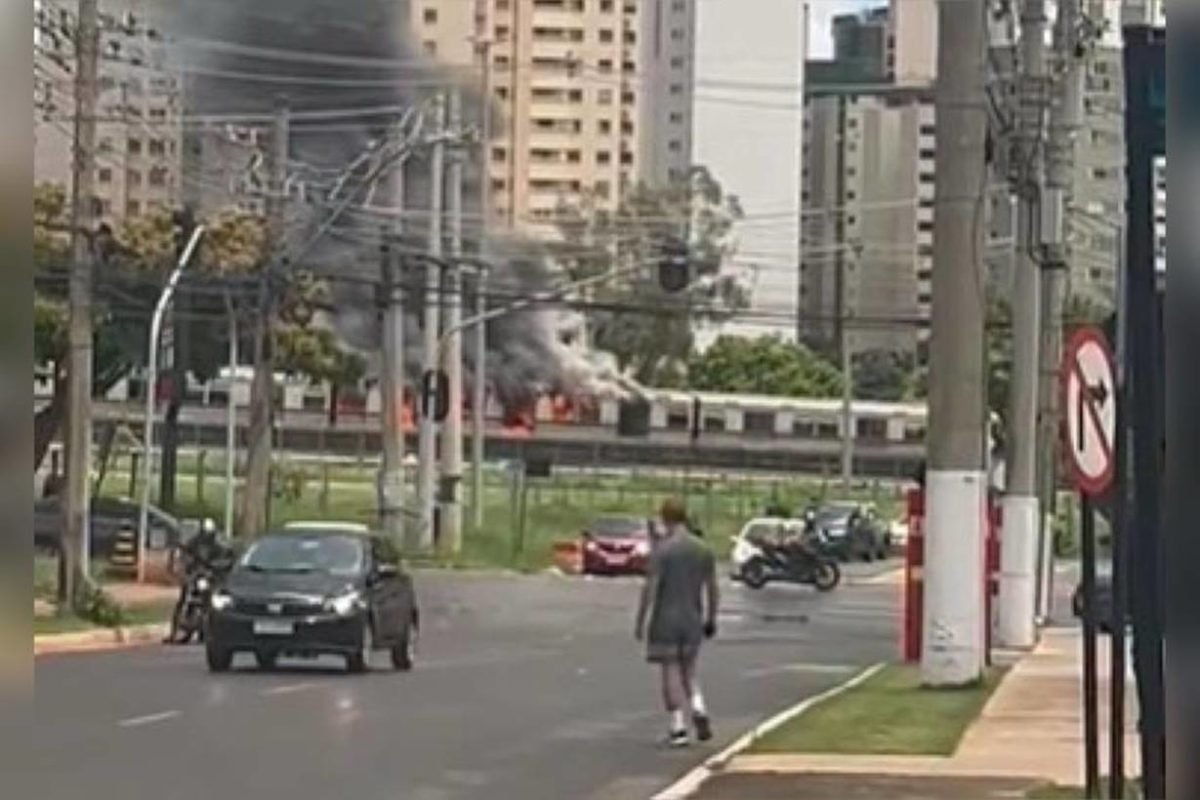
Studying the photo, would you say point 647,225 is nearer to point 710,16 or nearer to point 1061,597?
point 710,16

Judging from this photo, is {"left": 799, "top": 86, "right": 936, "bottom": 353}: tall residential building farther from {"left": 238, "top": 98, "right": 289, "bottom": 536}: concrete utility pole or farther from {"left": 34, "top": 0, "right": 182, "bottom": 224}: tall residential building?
{"left": 34, "top": 0, "right": 182, "bottom": 224}: tall residential building

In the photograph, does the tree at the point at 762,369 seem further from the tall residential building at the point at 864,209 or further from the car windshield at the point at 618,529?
the car windshield at the point at 618,529

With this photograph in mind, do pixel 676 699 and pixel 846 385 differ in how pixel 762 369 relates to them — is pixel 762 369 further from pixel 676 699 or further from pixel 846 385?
pixel 676 699

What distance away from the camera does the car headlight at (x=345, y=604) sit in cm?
2888

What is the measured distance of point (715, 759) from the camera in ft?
66.4

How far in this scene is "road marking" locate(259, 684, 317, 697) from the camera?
2625 centimetres

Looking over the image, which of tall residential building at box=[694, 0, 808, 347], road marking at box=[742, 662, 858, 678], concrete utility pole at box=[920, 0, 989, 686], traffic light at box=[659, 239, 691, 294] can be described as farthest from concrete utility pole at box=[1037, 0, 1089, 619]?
tall residential building at box=[694, 0, 808, 347]

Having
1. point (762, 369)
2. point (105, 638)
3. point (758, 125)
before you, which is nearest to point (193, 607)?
point (105, 638)

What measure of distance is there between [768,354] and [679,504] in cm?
8547

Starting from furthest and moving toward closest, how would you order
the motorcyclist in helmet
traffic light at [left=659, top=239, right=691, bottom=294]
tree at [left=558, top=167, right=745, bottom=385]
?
tree at [left=558, top=167, right=745, bottom=385] → traffic light at [left=659, top=239, right=691, bottom=294] → the motorcyclist in helmet

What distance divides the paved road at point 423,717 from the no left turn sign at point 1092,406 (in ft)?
13.9

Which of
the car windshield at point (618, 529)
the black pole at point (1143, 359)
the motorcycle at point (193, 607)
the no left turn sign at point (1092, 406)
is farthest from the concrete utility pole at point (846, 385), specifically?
the black pole at point (1143, 359)

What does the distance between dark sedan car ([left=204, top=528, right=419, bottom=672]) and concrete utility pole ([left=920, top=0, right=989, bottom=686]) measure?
5.88m

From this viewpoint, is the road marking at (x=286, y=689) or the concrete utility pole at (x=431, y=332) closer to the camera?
the road marking at (x=286, y=689)
